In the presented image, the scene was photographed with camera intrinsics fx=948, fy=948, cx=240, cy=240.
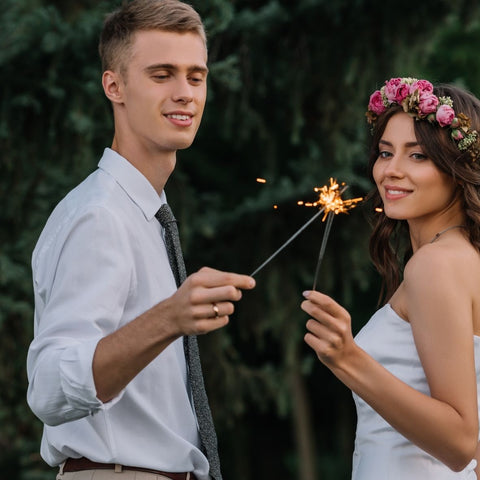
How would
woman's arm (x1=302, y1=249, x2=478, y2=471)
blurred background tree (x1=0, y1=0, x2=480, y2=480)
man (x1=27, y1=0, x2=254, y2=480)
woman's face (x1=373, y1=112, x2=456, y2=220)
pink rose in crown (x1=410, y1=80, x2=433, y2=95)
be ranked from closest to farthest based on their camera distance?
1. man (x1=27, y1=0, x2=254, y2=480)
2. woman's arm (x1=302, y1=249, x2=478, y2=471)
3. woman's face (x1=373, y1=112, x2=456, y2=220)
4. pink rose in crown (x1=410, y1=80, x2=433, y2=95)
5. blurred background tree (x1=0, y1=0, x2=480, y2=480)

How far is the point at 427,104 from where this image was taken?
3.28 metres

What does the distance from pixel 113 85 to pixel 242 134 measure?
5.66 meters

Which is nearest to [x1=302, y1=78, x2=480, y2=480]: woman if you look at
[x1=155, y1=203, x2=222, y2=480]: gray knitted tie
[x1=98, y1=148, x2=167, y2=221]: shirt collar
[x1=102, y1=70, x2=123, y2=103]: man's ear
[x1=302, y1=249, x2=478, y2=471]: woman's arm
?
[x1=302, y1=249, x2=478, y2=471]: woman's arm

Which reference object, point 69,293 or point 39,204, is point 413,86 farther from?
point 39,204

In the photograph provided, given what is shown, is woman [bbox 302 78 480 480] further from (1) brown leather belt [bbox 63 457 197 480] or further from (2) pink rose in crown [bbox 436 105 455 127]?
(1) brown leather belt [bbox 63 457 197 480]

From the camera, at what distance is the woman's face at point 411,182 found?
128 inches

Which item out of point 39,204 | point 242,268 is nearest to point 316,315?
point 39,204

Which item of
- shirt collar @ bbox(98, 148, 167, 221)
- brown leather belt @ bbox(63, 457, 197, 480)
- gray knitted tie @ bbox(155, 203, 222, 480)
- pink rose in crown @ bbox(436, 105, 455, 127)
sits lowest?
brown leather belt @ bbox(63, 457, 197, 480)

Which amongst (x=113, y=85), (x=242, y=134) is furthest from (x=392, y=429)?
(x=242, y=134)

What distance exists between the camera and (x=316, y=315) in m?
2.50

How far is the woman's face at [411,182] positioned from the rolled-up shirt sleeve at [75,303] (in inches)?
41.7

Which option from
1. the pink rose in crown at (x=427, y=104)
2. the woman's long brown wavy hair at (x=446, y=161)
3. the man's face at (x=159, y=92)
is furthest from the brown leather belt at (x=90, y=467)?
the pink rose in crown at (x=427, y=104)

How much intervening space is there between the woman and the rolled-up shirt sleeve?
0.57m

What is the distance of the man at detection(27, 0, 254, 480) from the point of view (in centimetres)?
235
